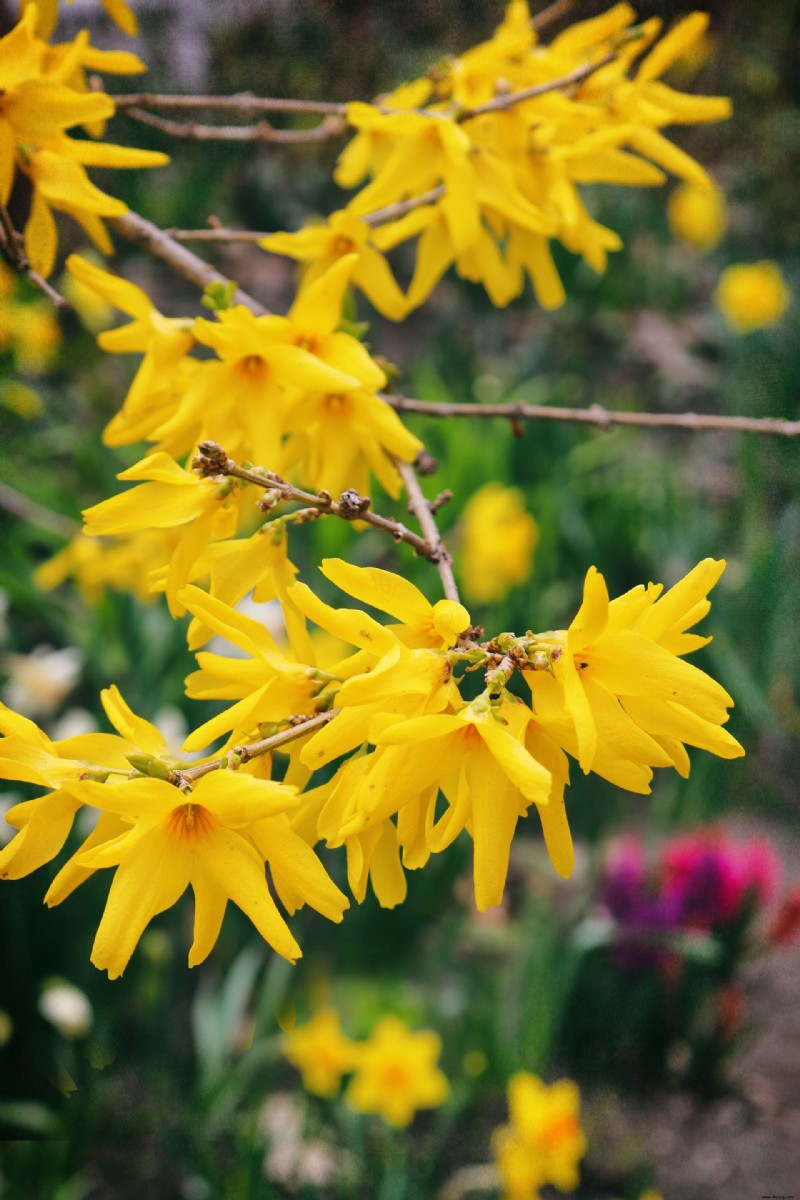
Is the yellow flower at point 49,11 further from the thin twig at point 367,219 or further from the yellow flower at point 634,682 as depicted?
the yellow flower at point 634,682

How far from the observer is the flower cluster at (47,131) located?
2.31ft

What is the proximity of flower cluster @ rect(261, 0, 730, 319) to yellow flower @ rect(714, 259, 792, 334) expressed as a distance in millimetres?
2798

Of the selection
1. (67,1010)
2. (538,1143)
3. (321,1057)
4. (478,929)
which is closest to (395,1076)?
(321,1057)

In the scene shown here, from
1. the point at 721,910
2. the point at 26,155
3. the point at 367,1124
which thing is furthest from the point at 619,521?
the point at 26,155

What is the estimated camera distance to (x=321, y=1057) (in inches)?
65.1

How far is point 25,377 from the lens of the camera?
343 cm

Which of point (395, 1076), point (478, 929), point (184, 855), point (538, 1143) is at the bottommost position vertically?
point (478, 929)

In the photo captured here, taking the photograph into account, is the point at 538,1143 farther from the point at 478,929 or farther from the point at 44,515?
the point at 44,515

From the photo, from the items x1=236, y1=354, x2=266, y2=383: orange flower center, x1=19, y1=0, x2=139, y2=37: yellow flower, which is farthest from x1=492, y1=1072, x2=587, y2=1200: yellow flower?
x1=19, y1=0, x2=139, y2=37: yellow flower

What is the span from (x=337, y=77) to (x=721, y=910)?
17.2 feet

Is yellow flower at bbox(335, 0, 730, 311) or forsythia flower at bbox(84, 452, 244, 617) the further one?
yellow flower at bbox(335, 0, 730, 311)

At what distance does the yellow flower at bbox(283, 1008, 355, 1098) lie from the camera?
1655 millimetres

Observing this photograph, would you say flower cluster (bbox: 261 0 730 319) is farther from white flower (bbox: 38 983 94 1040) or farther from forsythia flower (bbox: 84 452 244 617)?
white flower (bbox: 38 983 94 1040)

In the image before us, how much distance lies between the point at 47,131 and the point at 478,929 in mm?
2012
